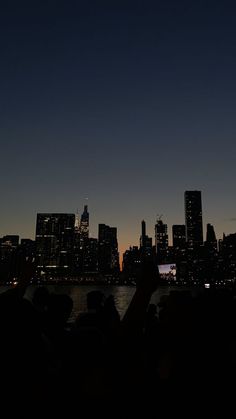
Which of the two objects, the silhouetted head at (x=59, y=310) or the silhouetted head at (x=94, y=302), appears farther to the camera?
the silhouetted head at (x=94, y=302)

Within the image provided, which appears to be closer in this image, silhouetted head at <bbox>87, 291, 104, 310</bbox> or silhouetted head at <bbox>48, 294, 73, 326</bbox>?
silhouetted head at <bbox>48, 294, 73, 326</bbox>

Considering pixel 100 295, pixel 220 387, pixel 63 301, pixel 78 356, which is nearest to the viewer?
pixel 78 356

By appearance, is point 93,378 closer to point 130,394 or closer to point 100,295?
point 130,394

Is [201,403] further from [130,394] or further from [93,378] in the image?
[93,378]

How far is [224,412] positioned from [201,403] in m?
0.23

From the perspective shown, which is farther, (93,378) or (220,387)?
(220,387)

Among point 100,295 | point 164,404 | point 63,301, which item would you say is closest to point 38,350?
point 164,404

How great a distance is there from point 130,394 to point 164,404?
100 centimetres

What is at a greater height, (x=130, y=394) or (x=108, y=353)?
(x=108, y=353)

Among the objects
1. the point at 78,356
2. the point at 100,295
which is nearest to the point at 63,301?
the point at 100,295

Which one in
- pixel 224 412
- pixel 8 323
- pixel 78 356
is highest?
pixel 8 323

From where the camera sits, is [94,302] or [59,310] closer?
[59,310]

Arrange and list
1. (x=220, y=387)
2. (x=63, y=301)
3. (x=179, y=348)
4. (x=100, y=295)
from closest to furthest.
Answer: (x=179, y=348), (x=220, y=387), (x=63, y=301), (x=100, y=295)

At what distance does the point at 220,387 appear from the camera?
125 inches
